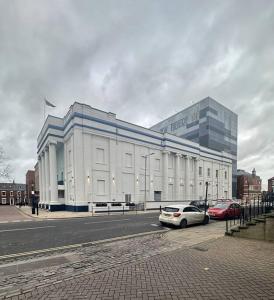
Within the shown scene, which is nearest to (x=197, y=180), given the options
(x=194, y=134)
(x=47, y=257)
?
(x=194, y=134)

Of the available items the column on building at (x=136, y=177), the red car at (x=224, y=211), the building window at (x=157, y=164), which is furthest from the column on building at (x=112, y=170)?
the red car at (x=224, y=211)

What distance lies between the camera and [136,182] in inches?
1507

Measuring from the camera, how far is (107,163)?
3453 centimetres

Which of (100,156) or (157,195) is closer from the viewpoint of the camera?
(100,156)

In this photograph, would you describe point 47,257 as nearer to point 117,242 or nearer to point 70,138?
point 117,242

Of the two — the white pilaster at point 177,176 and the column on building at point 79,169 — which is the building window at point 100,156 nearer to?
the column on building at point 79,169

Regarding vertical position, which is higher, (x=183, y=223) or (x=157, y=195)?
(x=183, y=223)

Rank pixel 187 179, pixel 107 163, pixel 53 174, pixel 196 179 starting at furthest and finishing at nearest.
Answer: pixel 196 179
pixel 187 179
pixel 53 174
pixel 107 163

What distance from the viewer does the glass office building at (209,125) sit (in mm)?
61469

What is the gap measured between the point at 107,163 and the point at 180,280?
1181 inches

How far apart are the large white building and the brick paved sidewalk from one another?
21.7m

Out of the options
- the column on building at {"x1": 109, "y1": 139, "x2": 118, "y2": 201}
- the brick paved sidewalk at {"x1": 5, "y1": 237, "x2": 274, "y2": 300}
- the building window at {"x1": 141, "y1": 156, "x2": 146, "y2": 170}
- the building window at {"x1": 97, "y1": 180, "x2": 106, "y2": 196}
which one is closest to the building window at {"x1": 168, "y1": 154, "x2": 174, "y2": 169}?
the building window at {"x1": 141, "y1": 156, "x2": 146, "y2": 170}

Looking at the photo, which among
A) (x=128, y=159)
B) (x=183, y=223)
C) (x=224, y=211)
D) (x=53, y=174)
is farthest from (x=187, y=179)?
(x=183, y=223)

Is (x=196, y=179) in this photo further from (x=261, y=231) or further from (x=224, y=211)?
(x=261, y=231)
